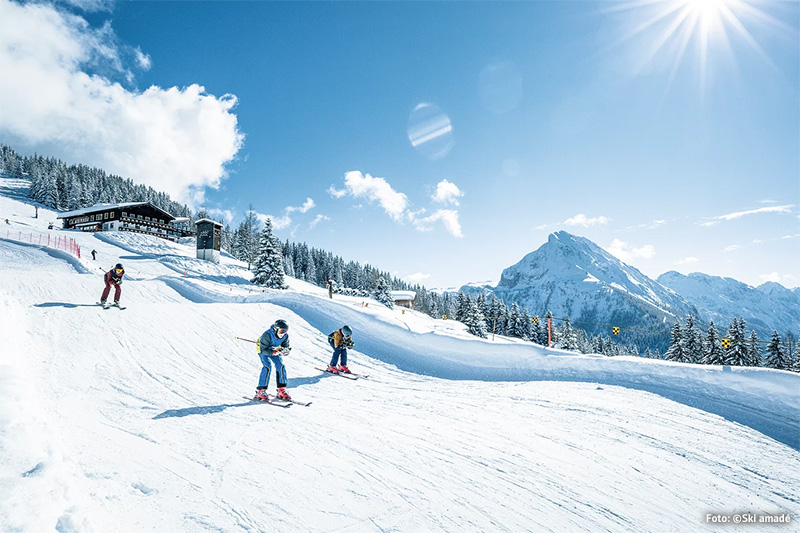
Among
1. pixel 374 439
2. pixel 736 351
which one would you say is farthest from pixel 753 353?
pixel 374 439

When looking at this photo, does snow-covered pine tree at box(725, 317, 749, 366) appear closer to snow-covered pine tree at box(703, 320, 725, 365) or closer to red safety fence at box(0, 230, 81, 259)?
snow-covered pine tree at box(703, 320, 725, 365)

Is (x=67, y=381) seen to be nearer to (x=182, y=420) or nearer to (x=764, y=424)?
(x=182, y=420)

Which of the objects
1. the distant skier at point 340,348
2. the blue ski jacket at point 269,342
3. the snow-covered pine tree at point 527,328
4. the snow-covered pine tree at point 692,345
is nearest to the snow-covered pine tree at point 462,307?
the snow-covered pine tree at point 527,328

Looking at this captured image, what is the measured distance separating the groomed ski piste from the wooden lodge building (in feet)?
183

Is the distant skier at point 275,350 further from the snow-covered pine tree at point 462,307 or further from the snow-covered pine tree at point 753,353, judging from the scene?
the snow-covered pine tree at point 462,307

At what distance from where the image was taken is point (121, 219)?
185ft

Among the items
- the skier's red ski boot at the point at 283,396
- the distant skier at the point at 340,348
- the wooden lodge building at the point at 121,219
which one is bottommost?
the skier's red ski boot at the point at 283,396

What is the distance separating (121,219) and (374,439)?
228 feet

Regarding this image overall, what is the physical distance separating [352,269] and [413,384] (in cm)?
10391

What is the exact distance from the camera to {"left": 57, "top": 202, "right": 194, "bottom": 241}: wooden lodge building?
2222 inches

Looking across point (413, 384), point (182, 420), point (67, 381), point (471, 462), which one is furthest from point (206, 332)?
point (471, 462)

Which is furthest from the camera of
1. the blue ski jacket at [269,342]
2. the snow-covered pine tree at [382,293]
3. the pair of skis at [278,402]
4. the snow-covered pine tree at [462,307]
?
the snow-covered pine tree at [462,307]

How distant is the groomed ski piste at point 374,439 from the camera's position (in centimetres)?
384

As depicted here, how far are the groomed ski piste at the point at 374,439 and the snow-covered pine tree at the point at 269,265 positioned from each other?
3034 cm
